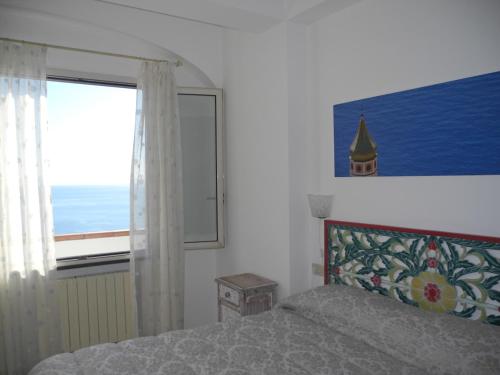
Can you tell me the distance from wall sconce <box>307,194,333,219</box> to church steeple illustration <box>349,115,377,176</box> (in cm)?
26

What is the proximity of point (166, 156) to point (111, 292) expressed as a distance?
1295 millimetres

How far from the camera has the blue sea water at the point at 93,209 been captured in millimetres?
3957

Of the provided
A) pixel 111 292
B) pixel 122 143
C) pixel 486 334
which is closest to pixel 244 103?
pixel 122 143

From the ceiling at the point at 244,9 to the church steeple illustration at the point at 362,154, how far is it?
0.87m

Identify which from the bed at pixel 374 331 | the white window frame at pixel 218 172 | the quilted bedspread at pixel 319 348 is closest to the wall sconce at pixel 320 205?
the bed at pixel 374 331

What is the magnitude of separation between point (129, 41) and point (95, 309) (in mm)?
2397

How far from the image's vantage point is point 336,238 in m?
3.04

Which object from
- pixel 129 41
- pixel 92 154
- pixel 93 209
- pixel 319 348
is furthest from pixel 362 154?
pixel 93 209

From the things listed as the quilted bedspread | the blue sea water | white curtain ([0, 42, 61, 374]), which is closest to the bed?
the quilted bedspread

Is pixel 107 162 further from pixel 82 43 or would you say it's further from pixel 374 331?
pixel 374 331

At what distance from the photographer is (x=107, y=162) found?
4219mm

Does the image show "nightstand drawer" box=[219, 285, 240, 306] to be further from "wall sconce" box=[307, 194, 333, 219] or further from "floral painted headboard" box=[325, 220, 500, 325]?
"wall sconce" box=[307, 194, 333, 219]

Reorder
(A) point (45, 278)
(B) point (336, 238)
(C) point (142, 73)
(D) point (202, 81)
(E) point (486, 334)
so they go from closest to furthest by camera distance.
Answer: (E) point (486, 334)
(B) point (336, 238)
(A) point (45, 278)
(C) point (142, 73)
(D) point (202, 81)

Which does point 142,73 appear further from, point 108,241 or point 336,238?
point 336,238
